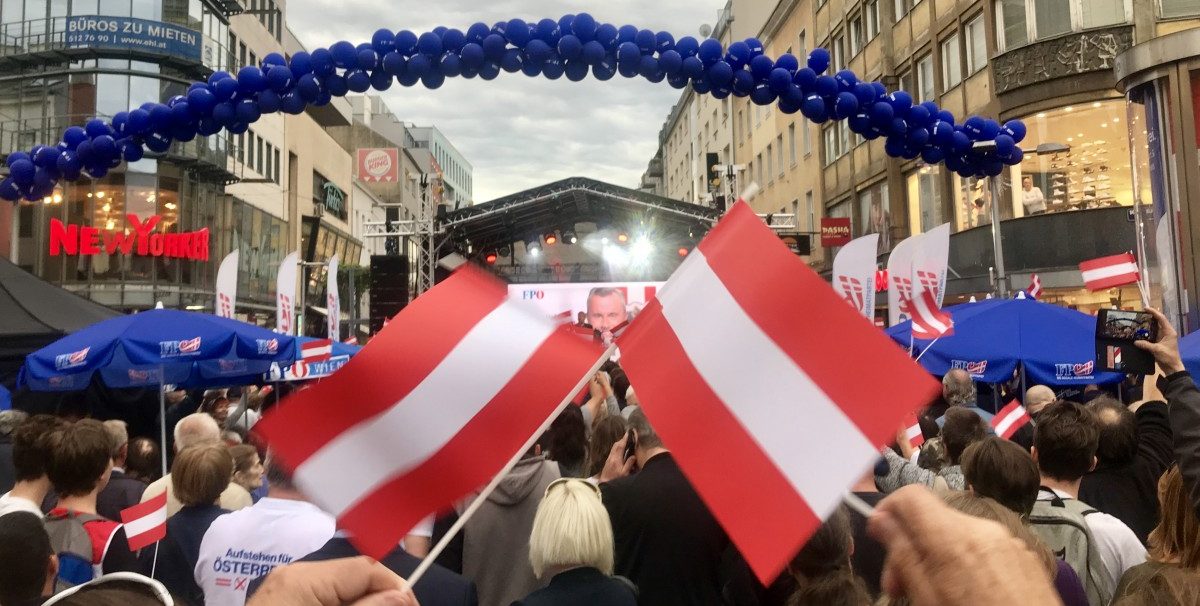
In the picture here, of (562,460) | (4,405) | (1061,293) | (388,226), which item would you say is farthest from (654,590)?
(388,226)

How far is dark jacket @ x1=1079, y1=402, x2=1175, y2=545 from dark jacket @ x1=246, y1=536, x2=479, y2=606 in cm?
288

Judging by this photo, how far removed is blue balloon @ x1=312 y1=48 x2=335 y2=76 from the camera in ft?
29.1

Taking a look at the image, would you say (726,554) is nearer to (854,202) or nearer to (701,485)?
(701,485)

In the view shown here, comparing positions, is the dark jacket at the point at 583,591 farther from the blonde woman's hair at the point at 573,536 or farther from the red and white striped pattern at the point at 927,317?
the red and white striped pattern at the point at 927,317

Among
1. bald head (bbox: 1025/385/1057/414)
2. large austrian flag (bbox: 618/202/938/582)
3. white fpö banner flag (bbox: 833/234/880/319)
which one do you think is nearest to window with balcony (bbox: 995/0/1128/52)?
white fpö banner flag (bbox: 833/234/880/319)

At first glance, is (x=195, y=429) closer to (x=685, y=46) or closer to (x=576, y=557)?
(x=576, y=557)

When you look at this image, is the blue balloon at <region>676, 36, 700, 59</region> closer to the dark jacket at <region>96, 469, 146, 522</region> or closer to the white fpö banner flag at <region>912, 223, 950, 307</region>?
the white fpö banner flag at <region>912, 223, 950, 307</region>

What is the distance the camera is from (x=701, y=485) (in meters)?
2.25

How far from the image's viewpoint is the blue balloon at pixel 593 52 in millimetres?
8938

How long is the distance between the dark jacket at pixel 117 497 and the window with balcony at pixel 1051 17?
21150 millimetres

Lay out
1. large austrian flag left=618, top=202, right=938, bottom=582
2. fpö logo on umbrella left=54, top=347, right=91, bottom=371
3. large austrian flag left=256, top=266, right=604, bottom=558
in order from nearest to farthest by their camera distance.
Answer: large austrian flag left=618, top=202, right=938, bottom=582 → large austrian flag left=256, top=266, right=604, bottom=558 → fpö logo on umbrella left=54, top=347, right=91, bottom=371

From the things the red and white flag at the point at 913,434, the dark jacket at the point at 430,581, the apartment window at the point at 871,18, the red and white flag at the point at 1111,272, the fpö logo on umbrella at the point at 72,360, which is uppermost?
the apartment window at the point at 871,18

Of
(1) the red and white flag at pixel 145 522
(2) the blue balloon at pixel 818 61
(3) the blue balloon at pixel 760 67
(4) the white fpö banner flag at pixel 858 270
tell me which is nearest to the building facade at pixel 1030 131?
(4) the white fpö banner flag at pixel 858 270

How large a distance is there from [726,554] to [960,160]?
6.51 metres
